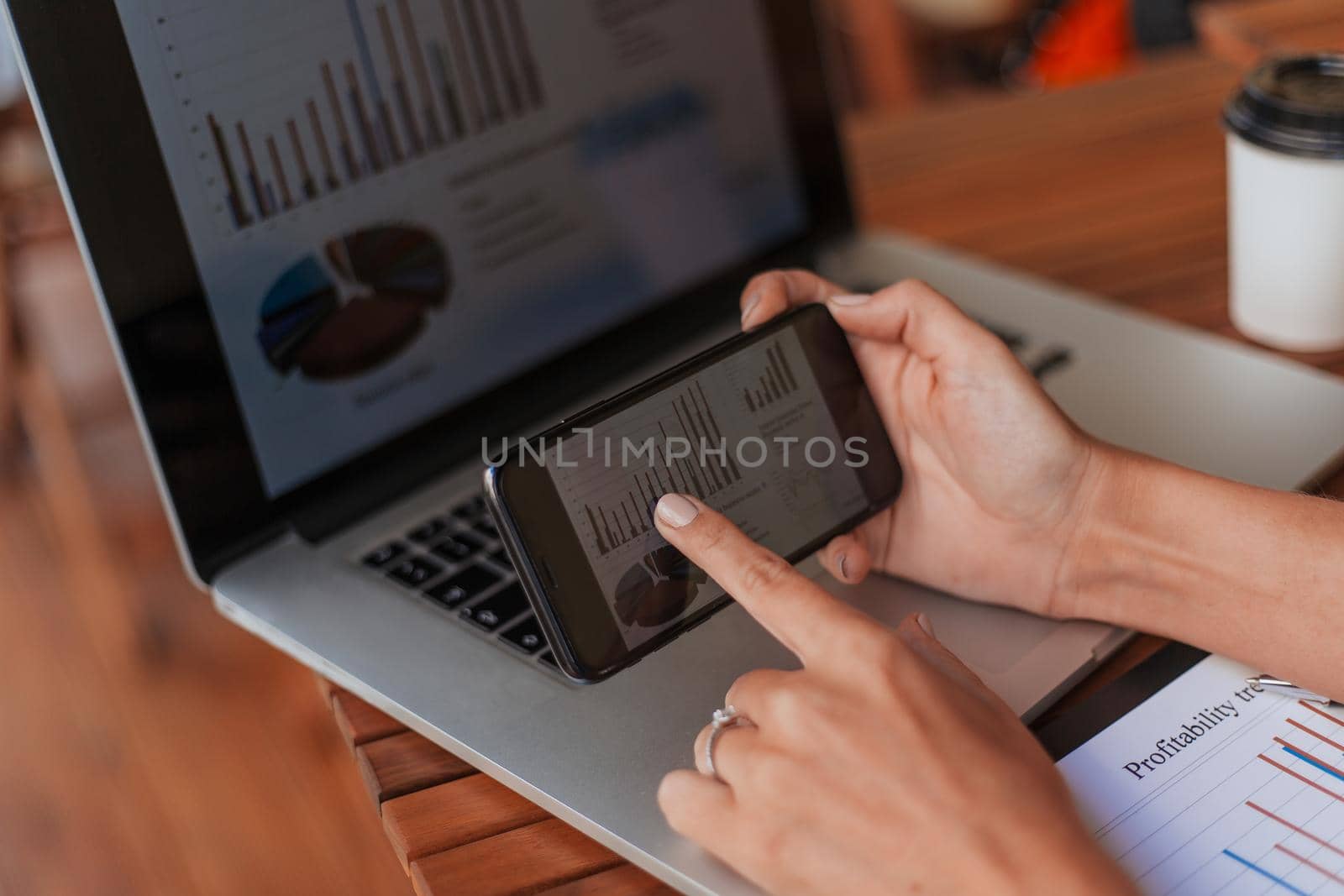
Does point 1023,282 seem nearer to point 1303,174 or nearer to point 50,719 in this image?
point 1303,174

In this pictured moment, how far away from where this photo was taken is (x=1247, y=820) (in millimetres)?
473

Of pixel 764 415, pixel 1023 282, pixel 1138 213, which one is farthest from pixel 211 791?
pixel 1138 213

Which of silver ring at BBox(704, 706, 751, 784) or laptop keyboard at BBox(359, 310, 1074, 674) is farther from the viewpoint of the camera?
laptop keyboard at BBox(359, 310, 1074, 674)

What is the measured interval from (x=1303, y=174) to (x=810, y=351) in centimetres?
35

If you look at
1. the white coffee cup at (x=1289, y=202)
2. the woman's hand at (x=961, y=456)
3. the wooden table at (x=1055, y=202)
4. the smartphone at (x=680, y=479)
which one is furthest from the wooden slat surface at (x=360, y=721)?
the white coffee cup at (x=1289, y=202)

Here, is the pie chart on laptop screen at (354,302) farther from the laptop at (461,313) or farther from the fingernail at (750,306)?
the fingernail at (750,306)

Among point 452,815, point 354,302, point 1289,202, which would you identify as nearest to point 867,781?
point 452,815

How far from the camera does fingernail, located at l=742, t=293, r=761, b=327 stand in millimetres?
600

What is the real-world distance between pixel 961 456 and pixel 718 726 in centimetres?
20

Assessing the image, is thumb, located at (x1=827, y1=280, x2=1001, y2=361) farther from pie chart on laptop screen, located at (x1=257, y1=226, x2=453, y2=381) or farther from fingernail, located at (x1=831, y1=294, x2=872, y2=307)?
pie chart on laptop screen, located at (x1=257, y1=226, x2=453, y2=381)

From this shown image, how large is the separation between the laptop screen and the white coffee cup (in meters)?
0.29

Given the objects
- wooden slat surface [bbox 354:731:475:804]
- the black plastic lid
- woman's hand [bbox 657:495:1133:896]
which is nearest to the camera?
woman's hand [bbox 657:495:1133:896]

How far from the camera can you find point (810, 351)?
1.91 feet

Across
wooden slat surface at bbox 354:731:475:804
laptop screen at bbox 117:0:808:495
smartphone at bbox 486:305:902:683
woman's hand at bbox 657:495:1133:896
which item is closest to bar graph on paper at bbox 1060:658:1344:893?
woman's hand at bbox 657:495:1133:896
